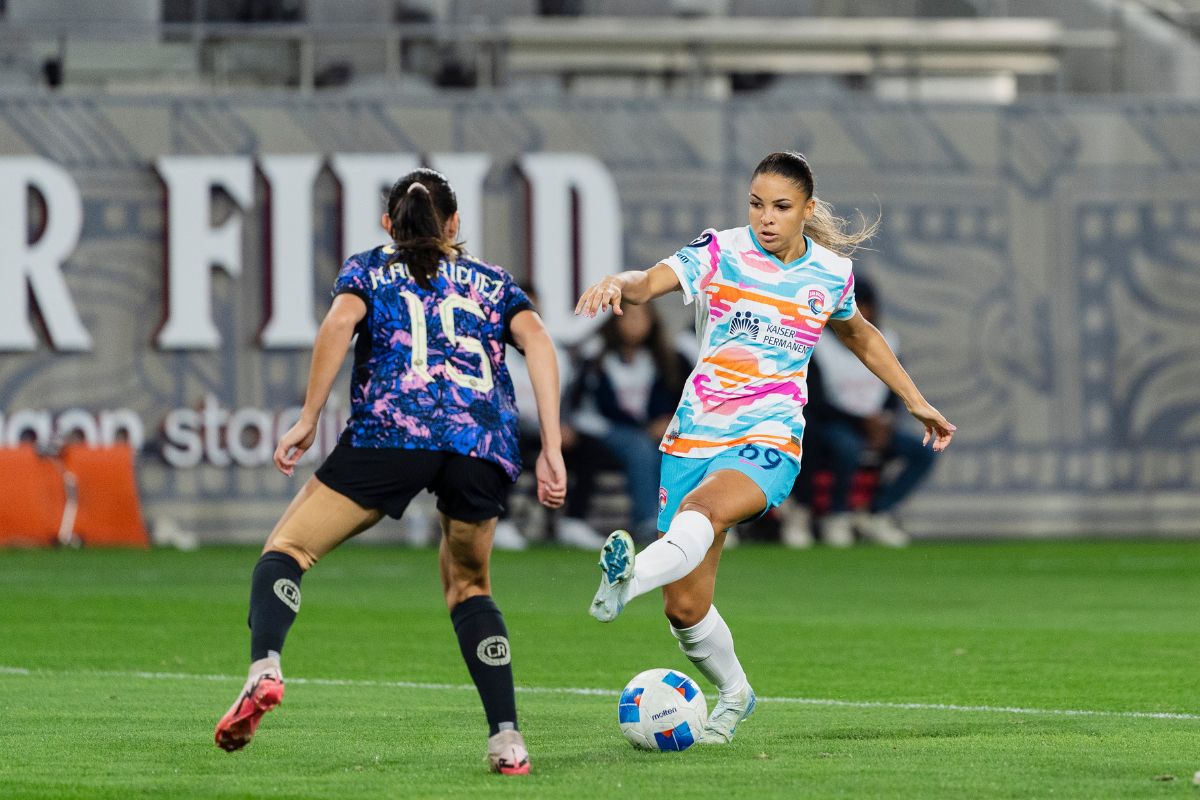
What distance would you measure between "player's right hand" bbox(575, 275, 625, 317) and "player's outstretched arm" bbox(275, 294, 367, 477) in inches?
27.0

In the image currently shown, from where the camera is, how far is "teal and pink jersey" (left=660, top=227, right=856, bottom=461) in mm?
7316

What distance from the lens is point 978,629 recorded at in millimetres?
12594

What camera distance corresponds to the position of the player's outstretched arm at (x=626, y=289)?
649 cm

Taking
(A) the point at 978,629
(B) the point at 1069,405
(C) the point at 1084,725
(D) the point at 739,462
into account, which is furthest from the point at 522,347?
(B) the point at 1069,405

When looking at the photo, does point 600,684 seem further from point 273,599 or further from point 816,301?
point 273,599

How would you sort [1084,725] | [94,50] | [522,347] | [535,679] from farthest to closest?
[94,50]
[535,679]
[1084,725]
[522,347]

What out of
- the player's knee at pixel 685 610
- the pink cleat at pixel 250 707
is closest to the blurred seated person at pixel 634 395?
the player's knee at pixel 685 610

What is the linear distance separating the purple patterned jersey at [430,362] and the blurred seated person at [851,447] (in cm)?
1463

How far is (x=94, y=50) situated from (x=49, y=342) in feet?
10.7

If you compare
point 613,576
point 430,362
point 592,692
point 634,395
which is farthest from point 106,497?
point 613,576

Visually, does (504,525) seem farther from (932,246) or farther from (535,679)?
(535,679)

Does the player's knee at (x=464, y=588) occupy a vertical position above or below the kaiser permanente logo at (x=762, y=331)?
below

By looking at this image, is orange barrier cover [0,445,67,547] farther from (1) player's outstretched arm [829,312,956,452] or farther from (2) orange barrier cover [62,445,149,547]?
(1) player's outstretched arm [829,312,956,452]

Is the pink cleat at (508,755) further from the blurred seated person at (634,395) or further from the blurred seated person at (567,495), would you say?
the blurred seated person at (634,395)
